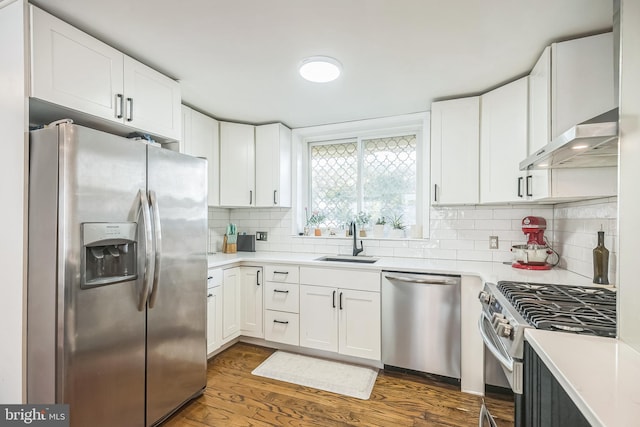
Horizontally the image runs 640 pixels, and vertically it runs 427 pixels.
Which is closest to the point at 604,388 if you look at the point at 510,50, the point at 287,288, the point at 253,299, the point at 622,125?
the point at 622,125

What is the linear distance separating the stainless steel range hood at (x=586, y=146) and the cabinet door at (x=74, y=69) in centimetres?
226

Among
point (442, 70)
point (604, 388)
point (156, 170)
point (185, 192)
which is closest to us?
point (604, 388)

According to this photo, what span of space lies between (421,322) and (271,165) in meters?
2.08

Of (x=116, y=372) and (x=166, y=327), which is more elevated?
(x=166, y=327)

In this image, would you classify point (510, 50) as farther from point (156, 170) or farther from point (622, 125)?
point (156, 170)

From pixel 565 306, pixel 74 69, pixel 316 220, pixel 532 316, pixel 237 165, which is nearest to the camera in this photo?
pixel 532 316

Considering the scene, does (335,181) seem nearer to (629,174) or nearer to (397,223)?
(397,223)

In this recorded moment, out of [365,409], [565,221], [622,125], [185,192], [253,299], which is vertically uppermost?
[622,125]

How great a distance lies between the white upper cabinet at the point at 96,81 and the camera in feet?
4.95

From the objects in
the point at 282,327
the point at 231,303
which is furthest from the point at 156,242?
the point at 282,327

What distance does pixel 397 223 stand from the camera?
3137 millimetres

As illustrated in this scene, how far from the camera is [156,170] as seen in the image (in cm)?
178

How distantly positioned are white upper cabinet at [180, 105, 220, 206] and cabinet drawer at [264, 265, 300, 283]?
2.90 ft

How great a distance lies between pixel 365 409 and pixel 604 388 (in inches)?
63.6
